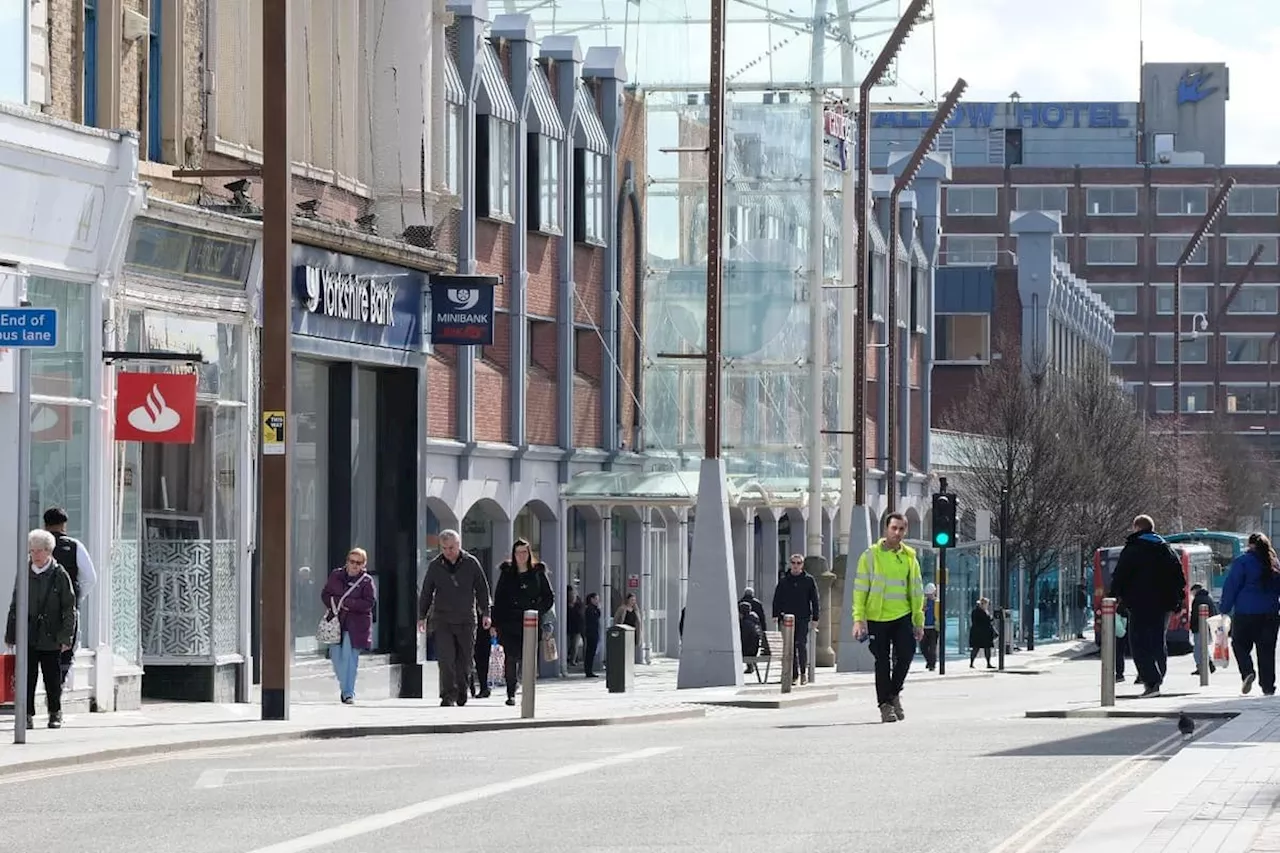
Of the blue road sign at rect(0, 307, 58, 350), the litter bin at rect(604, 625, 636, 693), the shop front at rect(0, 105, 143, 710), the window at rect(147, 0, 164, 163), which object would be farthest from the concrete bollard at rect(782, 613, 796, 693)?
the blue road sign at rect(0, 307, 58, 350)

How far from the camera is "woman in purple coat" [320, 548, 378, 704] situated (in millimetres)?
26062

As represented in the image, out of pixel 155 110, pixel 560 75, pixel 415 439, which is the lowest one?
pixel 415 439

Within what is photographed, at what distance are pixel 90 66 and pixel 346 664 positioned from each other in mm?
6029

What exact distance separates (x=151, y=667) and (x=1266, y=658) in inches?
401

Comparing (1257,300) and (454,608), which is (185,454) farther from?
(1257,300)

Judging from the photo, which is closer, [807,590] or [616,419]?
[807,590]

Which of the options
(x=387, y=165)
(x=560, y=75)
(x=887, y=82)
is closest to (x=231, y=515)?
(x=387, y=165)

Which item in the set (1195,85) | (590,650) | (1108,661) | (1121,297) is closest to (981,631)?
(590,650)

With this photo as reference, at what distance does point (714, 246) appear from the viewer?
32.2 m

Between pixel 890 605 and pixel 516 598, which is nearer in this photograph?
pixel 890 605

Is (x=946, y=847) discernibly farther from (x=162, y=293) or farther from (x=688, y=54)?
(x=688, y=54)

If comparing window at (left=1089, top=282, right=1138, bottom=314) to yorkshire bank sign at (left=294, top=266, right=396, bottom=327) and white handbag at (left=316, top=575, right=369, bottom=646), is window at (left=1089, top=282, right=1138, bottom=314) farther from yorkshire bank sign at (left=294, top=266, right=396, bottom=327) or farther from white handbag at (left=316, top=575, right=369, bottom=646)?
white handbag at (left=316, top=575, right=369, bottom=646)

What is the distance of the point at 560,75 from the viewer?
49.5m

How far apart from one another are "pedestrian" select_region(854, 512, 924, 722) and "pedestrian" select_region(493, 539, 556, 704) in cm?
492
